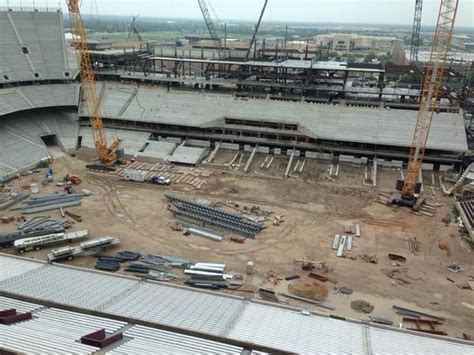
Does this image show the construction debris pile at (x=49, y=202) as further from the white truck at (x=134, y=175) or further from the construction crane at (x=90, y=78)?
the construction crane at (x=90, y=78)

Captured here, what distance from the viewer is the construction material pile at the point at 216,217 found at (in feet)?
113

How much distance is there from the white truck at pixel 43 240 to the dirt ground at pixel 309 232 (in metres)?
0.56

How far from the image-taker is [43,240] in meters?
30.4

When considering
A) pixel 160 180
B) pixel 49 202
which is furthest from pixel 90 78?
pixel 49 202

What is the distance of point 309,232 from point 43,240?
20.2 m

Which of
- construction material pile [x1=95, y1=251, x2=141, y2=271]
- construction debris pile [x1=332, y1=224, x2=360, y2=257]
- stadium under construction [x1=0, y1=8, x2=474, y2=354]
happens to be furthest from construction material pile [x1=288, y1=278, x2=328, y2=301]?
construction material pile [x1=95, y1=251, x2=141, y2=271]

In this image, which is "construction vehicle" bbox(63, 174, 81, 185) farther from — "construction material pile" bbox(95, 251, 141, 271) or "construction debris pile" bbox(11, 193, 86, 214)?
"construction material pile" bbox(95, 251, 141, 271)

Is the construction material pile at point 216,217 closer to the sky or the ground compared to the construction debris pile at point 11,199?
closer to the sky

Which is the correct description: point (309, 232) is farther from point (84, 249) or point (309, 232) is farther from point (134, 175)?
point (134, 175)

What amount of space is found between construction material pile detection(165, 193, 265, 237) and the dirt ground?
99 cm

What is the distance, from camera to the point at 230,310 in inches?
759

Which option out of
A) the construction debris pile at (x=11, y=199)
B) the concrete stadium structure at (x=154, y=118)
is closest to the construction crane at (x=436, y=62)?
the concrete stadium structure at (x=154, y=118)

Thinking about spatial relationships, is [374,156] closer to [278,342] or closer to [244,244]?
[244,244]

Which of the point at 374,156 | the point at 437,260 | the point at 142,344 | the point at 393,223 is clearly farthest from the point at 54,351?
the point at 374,156
